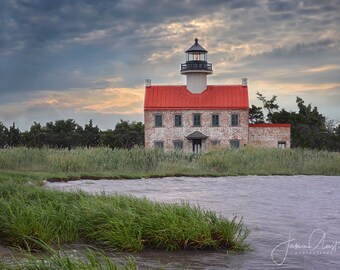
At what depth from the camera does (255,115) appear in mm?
52812

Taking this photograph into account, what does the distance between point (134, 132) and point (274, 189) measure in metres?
37.1

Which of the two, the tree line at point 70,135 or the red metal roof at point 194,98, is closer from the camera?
the red metal roof at point 194,98

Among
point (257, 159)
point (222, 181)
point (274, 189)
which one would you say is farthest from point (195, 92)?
point (274, 189)

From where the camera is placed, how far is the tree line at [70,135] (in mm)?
55553

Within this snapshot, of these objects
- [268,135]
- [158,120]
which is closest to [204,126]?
[158,120]

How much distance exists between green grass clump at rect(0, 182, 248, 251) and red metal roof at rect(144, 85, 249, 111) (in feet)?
123

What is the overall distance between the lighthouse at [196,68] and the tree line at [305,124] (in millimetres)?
6496

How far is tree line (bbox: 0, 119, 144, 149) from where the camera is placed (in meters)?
55.6

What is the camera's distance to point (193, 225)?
834 centimetres

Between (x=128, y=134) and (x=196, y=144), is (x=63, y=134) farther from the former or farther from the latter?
(x=196, y=144)

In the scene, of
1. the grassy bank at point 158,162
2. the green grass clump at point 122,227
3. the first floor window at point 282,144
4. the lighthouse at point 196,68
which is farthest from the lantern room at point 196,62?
the green grass clump at point 122,227

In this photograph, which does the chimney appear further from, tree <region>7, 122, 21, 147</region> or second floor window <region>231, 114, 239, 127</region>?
tree <region>7, 122, 21, 147</region>

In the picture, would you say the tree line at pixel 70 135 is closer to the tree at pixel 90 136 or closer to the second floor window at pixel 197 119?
the tree at pixel 90 136

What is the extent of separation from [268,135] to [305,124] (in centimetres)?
738
